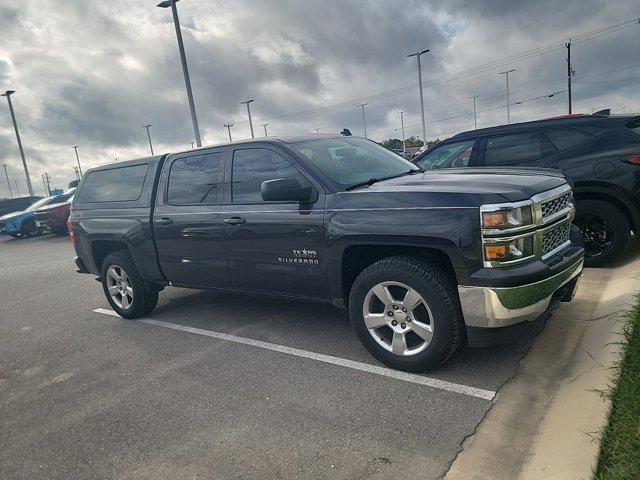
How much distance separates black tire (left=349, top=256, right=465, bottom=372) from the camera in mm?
3375

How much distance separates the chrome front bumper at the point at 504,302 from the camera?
10.3ft

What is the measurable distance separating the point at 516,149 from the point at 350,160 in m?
2.69

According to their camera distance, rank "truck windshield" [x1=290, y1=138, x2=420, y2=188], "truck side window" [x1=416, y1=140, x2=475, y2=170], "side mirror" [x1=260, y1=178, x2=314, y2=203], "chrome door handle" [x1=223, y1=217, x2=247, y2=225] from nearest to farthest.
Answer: "side mirror" [x1=260, y1=178, x2=314, y2=203] → "truck windshield" [x1=290, y1=138, x2=420, y2=188] → "chrome door handle" [x1=223, y1=217, x2=247, y2=225] → "truck side window" [x1=416, y1=140, x2=475, y2=170]

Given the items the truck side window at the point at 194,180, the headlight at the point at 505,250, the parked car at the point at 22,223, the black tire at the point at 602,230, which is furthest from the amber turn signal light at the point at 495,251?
the parked car at the point at 22,223

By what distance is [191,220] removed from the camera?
15.9 ft

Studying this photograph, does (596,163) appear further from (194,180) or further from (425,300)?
(194,180)

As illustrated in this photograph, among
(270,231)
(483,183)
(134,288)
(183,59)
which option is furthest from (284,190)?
(183,59)

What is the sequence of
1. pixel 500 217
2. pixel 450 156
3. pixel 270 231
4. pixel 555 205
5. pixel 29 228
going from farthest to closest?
1. pixel 29 228
2. pixel 450 156
3. pixel 270 231
4. pixel 555 205
5. pixel 500 217

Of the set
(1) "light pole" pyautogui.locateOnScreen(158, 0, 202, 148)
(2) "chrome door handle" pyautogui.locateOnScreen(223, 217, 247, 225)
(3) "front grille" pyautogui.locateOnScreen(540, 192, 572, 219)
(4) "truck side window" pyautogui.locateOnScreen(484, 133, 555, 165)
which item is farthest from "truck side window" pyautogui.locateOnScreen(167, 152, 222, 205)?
(1) "light pole" pyautogui.locateOnScreen(158, 0, 202, 148)

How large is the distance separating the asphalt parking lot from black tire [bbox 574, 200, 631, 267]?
195 centimetres

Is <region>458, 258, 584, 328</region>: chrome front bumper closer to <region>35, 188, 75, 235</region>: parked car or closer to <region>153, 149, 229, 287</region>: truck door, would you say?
<region>153, 149, 229, 287</region>: truck door

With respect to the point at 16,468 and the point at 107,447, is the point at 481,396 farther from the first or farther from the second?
the point at 16,468

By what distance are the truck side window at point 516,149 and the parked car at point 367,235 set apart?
182 centimetres

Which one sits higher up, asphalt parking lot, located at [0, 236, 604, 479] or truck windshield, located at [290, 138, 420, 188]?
truck windshield, located at [290, 138, 420, 188]
